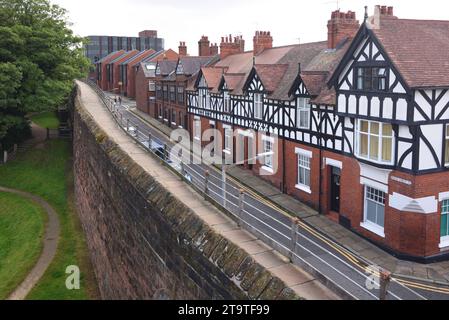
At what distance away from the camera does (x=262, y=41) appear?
38.4m

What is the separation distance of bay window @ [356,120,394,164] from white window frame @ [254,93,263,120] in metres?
10.1

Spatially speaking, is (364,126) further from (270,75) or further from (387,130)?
(270,75)

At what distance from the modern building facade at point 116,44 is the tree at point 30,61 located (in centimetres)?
7012

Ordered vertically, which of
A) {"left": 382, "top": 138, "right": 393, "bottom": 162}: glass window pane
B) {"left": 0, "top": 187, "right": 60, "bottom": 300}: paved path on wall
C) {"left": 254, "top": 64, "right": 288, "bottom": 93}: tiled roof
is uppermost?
{"left": 254, "top": 64, "right": 288, "bottom": 93}: tiled roof

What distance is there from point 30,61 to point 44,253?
18.2 m

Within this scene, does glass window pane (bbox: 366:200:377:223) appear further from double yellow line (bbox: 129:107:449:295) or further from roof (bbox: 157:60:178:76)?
roof (bbox: 157:60:178:76)

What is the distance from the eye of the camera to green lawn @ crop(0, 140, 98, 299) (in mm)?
19156

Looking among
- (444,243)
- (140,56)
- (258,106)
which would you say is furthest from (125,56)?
(444,243)

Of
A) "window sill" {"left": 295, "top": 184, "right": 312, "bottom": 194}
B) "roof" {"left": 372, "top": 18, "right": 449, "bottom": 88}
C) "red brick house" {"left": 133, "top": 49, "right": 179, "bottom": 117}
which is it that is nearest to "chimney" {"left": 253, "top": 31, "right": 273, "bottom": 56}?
"window sill" {"left": 295, "top": 184, "right": 312, "bottom": 194}

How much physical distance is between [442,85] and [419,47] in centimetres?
249

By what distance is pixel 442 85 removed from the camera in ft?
58.3

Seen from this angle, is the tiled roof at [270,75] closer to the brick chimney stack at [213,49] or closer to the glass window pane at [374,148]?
the glass window pane at [374,148]
